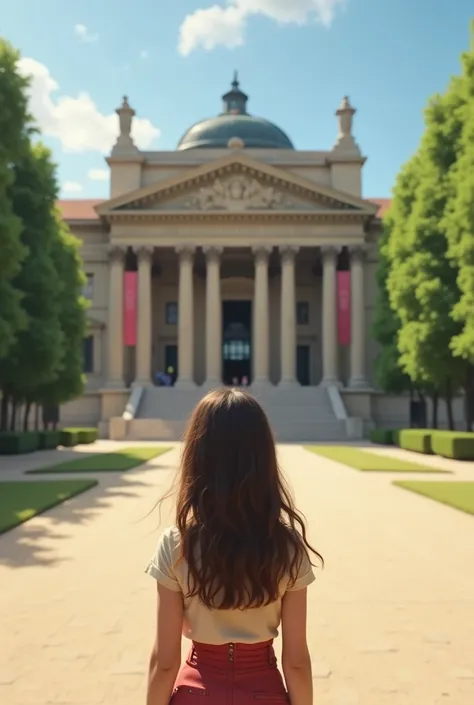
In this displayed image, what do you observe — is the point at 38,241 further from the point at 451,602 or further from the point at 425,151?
the point at 451,602

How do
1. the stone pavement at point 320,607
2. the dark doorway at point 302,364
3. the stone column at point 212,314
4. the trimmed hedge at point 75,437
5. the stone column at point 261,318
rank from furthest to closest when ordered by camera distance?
the dark doorway at point 302,364 < the stone column at point 212,314 < the stone column at point 261,318 < the trimmed hedge at point 75,437 < the stone pavement at point 320,607

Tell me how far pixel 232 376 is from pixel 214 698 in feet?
199

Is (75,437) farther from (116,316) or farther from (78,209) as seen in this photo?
(78,209)

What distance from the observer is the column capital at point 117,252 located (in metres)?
54.6

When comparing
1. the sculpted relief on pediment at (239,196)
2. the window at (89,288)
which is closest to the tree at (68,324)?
the sculpted relief on pediment at (239,196)

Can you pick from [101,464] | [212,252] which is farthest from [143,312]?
[101,464]

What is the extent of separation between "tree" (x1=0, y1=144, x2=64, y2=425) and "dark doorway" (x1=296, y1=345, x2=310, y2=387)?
2929cm

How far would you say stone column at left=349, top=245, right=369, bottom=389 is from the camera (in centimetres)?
5456

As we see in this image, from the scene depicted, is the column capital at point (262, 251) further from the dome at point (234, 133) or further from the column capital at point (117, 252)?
the dome at point (234, 133)

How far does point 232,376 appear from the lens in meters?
63.3

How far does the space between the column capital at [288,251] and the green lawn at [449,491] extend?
122 ft

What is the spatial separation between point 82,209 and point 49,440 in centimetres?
3193

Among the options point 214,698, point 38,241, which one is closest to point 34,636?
point 214,698

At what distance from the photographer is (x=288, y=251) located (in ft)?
179
